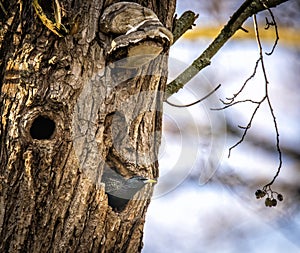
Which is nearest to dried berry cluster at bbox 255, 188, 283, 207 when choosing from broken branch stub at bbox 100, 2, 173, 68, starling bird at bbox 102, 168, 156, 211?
starling bird at bbox 102, 168, 156, 211

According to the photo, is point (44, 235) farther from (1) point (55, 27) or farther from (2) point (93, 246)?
(1) point (55, 27)

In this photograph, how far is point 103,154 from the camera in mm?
1850

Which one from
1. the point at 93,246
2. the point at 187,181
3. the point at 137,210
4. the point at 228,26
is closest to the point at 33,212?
the point at 93,246

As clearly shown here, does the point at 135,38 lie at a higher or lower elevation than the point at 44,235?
higher

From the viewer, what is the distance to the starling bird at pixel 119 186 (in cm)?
184

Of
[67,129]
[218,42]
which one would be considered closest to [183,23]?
[218,42]

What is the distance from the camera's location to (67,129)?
5.93 feet

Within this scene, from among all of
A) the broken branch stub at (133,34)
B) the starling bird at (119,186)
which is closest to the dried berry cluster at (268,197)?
the starling bird at (119,186)

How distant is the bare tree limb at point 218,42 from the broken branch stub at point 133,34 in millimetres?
557

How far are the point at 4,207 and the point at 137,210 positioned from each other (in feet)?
1.33

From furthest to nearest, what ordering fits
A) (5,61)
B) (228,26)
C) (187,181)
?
(187,181)
(228,26)
(5,61)

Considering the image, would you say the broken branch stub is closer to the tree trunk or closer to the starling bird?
the tree trunk

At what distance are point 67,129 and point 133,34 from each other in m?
0.34

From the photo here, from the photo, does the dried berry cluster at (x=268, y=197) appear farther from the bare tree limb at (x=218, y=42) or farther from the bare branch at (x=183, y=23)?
the bare branch at (x=183, y=23)
